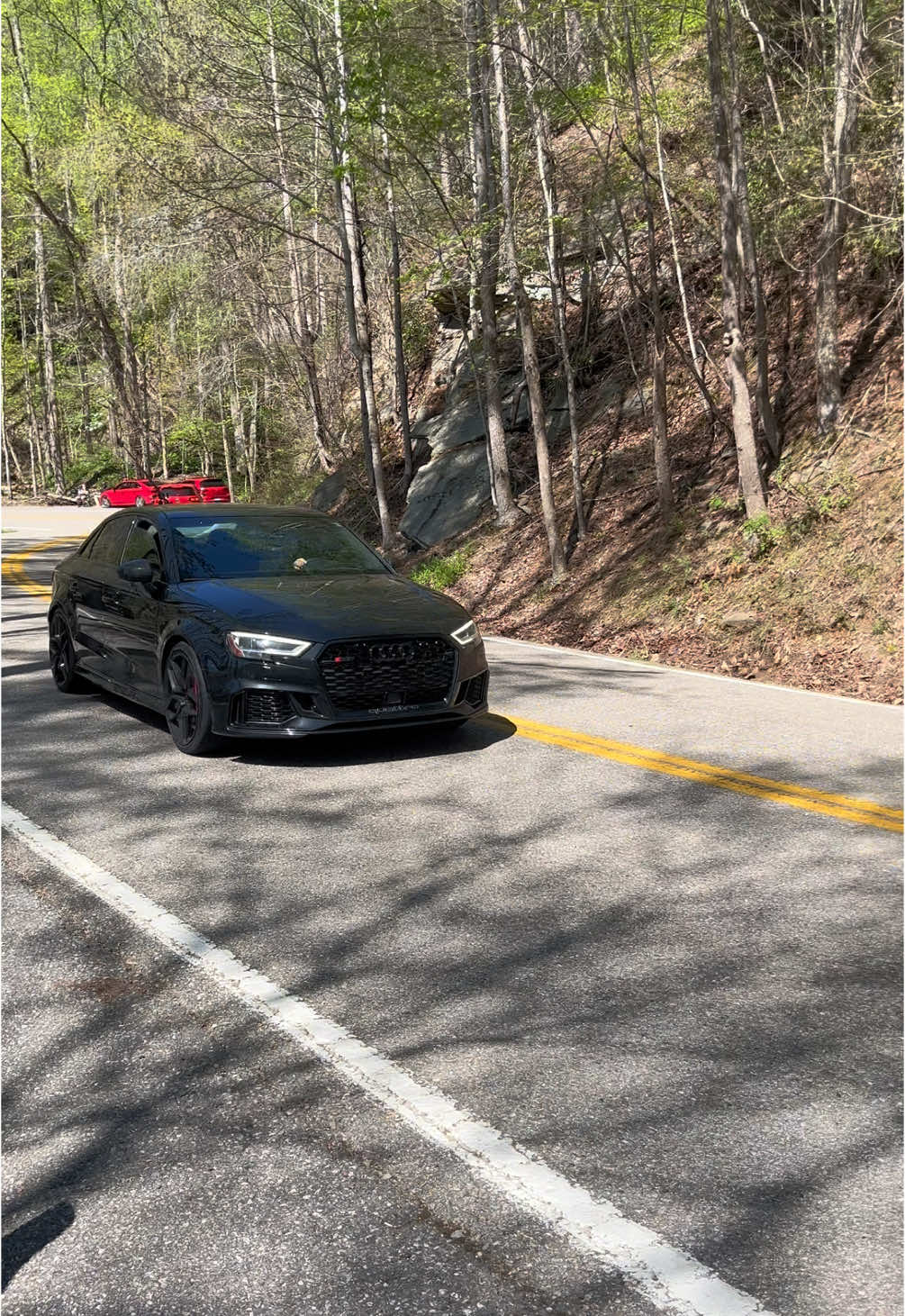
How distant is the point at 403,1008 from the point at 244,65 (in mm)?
24657

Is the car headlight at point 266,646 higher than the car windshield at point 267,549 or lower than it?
lower

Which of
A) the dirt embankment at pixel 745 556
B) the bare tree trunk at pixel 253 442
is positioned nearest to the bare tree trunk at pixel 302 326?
the bare tree trunk at pixel 253 442

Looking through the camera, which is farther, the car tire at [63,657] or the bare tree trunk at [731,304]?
the bare tree trunk at [731,304]

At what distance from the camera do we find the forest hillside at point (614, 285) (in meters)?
15.1

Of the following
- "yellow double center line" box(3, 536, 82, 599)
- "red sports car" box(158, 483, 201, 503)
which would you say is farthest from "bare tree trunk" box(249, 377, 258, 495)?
"yellow double center line" box(3, 536, 82, 599)

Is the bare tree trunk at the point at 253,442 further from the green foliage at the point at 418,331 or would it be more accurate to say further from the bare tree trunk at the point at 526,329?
the bare tree trunk at the point at 526,329

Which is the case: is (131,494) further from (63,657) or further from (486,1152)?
(486,1152)

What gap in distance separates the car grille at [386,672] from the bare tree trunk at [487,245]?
11655 mm

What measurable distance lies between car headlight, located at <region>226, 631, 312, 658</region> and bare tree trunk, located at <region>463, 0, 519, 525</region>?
11956 mm

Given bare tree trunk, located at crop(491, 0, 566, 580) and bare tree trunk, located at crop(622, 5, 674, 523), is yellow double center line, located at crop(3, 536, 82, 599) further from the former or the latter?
bare tree trunk, located at crop(622, 5, 674, 523)

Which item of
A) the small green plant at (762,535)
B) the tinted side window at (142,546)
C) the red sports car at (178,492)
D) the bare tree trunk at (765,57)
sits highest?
the bare tree trunk at (765,57)

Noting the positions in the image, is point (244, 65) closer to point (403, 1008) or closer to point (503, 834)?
point (503, 834)

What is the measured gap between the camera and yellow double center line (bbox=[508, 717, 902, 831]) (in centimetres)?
659

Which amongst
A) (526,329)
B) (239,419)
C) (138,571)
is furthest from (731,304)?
(239,419)
